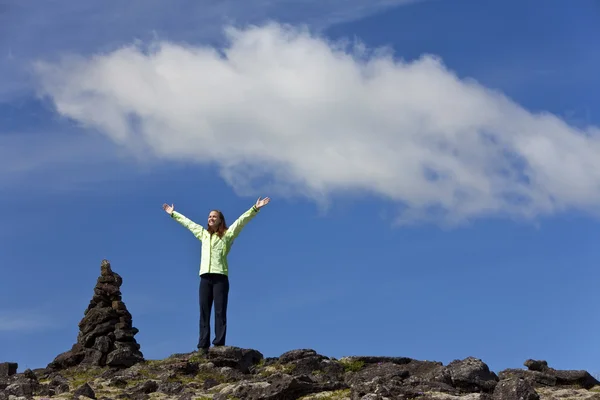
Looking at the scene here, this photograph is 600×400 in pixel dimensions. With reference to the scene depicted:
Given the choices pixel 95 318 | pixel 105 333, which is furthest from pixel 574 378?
pixel 95 318

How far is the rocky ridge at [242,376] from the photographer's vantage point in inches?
1059

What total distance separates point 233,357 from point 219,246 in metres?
4.44

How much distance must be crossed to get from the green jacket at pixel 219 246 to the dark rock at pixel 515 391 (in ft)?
46.5

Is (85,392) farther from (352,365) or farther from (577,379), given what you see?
(577,379)

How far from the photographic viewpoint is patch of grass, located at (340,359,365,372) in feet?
113

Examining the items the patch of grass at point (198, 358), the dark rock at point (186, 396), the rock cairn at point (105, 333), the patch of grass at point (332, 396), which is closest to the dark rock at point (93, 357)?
the rock cairn at point (105, 333)

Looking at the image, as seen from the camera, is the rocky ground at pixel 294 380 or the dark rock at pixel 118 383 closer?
the rocky ground at pixel 294 380

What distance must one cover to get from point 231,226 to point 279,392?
1123cm

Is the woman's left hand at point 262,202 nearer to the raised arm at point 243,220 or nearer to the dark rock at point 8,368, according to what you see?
the raised arm at point 243,220

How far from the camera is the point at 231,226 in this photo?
3678 cm

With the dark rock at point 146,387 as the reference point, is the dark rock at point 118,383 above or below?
above

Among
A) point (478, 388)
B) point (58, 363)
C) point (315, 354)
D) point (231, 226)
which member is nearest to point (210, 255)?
point (231, 226)

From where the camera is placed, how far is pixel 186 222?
37719mm

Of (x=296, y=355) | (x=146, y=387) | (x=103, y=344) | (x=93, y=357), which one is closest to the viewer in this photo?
(x=146, y=387)
